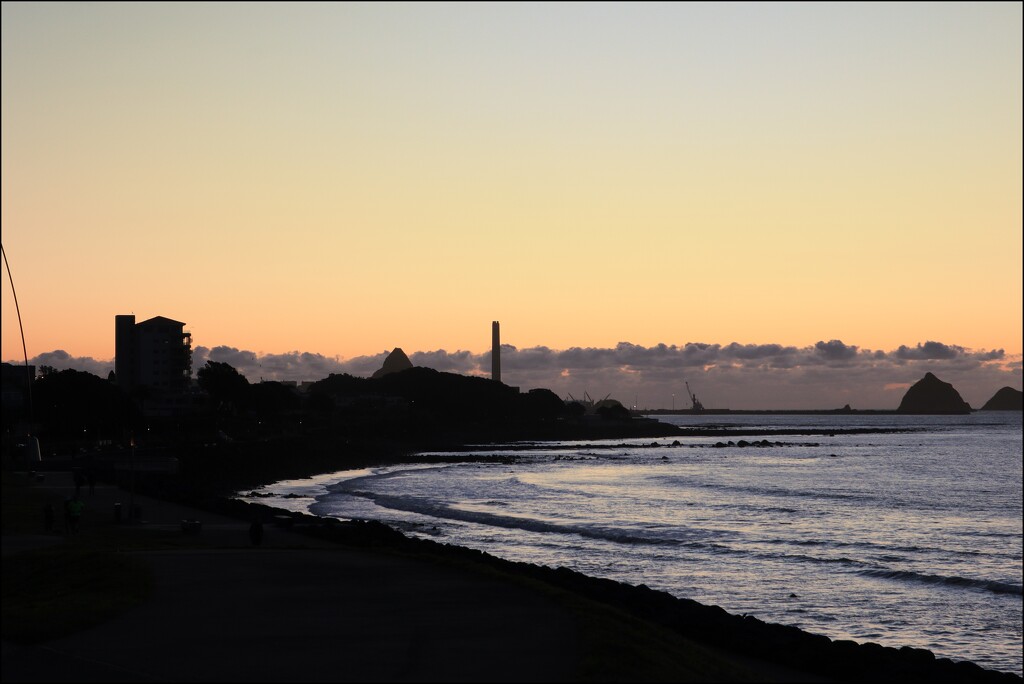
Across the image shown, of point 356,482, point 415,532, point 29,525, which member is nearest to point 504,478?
point 356,482

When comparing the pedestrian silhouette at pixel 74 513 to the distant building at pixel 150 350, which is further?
the distant building at pixel 150 350

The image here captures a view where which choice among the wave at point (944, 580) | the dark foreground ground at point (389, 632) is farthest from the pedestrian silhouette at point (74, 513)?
the wave at point (944, 580)

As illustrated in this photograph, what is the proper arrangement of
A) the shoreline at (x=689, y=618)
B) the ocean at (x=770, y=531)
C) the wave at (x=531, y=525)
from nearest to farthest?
the shoreline at (x=689, y=618), the ocean at (x=770, y=531), the wave at (x=531, y=525)

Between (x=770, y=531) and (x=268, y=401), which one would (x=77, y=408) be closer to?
(x=268, y=401)

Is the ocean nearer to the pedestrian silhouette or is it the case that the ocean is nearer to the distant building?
→ the pedestrian silhouette

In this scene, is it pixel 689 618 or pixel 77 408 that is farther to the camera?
pixel 77 408

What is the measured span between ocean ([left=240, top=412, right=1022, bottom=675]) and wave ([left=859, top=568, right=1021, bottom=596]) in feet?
0.24

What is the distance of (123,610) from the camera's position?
61.6ft

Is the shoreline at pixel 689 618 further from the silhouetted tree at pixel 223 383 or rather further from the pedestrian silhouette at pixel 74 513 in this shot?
the silhouetted tree at pixel 223 383

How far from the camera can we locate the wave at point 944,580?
112ft

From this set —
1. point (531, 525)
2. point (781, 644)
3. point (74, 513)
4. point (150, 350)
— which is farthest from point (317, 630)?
point (150, 350)

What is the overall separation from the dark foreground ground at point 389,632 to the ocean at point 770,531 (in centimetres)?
618

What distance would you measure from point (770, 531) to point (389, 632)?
124 feet

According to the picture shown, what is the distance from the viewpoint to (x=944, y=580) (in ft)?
118
